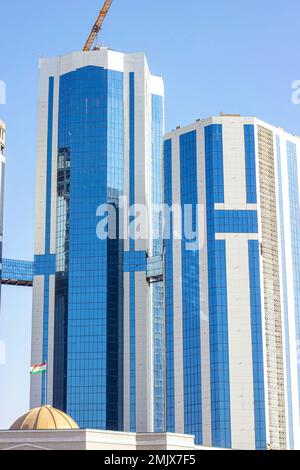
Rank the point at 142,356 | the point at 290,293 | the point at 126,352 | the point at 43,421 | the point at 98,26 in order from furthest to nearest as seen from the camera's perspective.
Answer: the point at 98,26
the point at 142,356
the point at 126,352
the point at 290,293
the point at 43,421

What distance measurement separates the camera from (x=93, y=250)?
159 metres

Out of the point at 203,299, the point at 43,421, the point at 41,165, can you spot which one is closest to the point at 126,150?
the point at 41,165

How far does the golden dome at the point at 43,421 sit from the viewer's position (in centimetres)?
9181

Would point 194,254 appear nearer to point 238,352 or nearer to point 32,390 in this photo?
point 238,352

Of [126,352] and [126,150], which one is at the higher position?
[126,150]

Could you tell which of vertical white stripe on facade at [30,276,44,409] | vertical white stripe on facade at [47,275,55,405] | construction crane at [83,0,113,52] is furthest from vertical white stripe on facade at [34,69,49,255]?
construction crane at [83,0,113,52]

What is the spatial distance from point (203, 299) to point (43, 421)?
54.0 metres

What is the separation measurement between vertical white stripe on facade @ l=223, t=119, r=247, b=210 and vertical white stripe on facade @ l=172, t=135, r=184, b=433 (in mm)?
8983

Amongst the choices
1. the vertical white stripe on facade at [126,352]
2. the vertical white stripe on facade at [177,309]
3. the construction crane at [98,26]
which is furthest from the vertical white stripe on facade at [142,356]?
the construction crane at [98,26]

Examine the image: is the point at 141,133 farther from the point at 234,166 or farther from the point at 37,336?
the point at 37,336

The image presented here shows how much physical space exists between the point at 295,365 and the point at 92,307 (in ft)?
122
